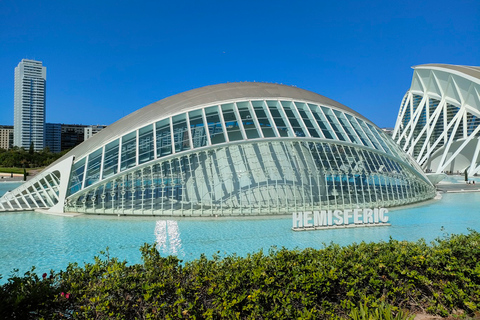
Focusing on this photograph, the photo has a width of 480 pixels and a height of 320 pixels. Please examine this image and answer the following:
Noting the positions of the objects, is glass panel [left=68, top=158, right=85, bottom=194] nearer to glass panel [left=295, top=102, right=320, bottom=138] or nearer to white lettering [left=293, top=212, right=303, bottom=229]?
white lettering [left=293, top=212, right=303, bottom=229]

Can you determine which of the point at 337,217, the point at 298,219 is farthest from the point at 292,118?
the point at 298,219

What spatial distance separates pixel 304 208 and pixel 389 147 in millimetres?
10156

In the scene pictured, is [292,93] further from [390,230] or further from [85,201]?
[85,201]

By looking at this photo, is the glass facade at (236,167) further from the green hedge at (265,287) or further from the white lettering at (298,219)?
the green hedge at (265,287)

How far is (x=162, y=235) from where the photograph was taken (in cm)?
1488

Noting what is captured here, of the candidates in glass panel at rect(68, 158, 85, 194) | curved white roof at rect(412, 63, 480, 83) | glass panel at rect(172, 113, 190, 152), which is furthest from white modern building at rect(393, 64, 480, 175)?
glass panel at rect(68, 158, 85, 194)

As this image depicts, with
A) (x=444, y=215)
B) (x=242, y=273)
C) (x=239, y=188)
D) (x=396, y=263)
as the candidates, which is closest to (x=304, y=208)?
(x=239, y=188)

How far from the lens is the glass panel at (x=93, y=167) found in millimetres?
19172

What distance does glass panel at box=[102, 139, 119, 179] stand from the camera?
18936 mm

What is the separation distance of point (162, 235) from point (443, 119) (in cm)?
7062

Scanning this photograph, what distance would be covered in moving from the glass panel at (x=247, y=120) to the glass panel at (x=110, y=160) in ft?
26.6

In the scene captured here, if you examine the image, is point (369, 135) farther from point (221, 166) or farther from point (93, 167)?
point (93, 167)

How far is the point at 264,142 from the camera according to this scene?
19891 mm

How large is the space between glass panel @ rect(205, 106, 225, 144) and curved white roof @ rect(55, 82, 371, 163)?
613 mm
